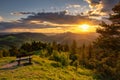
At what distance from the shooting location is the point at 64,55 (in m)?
41.2

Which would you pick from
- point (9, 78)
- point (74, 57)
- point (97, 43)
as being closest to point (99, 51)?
point (97, 43)

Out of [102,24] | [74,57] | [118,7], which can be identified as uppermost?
[118,7]

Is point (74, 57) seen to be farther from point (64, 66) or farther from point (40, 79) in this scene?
point (40, 79)

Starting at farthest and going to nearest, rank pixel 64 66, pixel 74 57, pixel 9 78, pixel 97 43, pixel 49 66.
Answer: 1. pixel 74 57
2. pixel 64 66
3. pixel 49 66
4. pixel 97 43
5. pixel 9 78

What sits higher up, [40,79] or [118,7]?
[118,7]

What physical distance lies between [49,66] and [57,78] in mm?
6538

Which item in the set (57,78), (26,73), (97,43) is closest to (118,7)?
(97,43)

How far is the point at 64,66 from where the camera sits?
131ft

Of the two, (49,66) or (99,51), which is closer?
(99,51)

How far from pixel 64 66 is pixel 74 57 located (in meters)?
12.5

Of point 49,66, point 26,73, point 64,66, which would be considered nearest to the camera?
point 26,73

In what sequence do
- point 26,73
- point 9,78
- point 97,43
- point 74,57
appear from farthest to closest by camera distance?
1. point 74,57
2. point 97,43
3. point 26,73
4. point 9,78

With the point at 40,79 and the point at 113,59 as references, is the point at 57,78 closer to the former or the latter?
the point at 40,79

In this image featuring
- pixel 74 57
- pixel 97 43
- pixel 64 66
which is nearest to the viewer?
pixel 97 43
